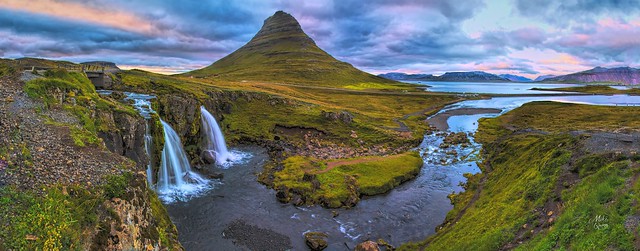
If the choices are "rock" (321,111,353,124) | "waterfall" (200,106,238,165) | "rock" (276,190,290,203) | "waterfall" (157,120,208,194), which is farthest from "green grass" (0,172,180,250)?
"rock" (321,111,353,124)

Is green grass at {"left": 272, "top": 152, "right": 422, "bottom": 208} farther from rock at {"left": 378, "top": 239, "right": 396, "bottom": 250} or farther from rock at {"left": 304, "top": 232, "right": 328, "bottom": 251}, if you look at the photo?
rock at {"left": 378, "top": 239, "right": 396, "bottom": 250}

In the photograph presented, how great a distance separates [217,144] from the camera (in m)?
63.8

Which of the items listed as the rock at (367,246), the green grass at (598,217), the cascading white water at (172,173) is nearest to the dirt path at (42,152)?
the cascading white water at (172,173)

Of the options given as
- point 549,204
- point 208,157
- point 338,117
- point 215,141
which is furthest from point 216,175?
point 338,117

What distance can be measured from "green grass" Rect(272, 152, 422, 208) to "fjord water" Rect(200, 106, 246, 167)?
1080cm

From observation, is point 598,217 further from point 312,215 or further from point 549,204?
point 312,215

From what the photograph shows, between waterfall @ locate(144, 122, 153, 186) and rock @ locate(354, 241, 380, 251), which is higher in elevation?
waterfall @ locate(144, 122, 153, 186)

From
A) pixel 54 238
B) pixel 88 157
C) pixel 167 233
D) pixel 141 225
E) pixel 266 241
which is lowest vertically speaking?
pixel 266 241

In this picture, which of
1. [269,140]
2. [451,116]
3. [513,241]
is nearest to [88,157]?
[513,241]

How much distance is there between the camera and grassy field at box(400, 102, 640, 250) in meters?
17.5

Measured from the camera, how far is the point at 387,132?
3359 inches

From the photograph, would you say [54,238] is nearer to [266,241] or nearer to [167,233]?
[167,233]

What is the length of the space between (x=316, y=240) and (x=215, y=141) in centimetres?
3883

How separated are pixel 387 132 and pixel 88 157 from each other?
70.9 m
